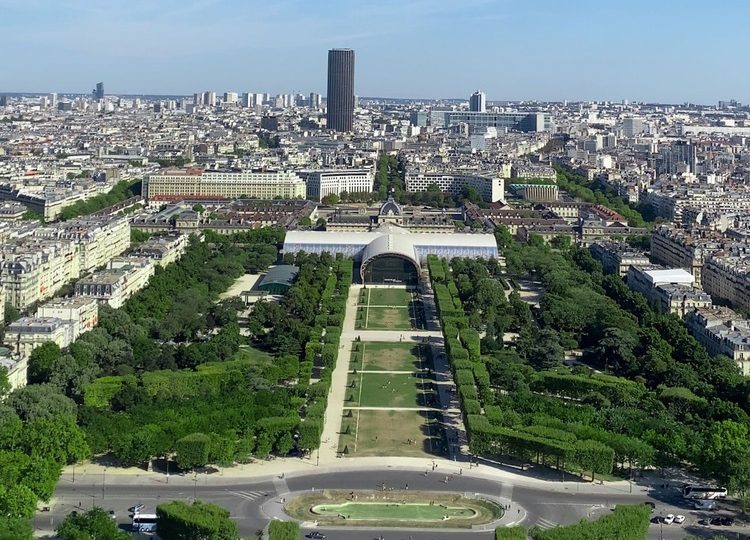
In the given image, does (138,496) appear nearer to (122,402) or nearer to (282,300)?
(122,402)

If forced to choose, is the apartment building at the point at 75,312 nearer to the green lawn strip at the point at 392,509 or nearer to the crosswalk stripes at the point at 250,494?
the crosswalk stripes at the point at 250,494

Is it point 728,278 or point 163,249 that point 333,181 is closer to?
point 163,249

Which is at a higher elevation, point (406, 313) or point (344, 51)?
point (344, 51)

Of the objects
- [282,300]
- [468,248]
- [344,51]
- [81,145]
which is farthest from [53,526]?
[344,51]

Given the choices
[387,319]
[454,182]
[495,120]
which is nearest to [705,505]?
[387,319]

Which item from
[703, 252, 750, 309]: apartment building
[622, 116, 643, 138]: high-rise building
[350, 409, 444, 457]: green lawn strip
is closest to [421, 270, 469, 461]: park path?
[350, 409, 444, 457]: green lawn strip

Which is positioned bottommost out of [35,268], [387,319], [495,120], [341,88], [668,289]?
[387,319]
